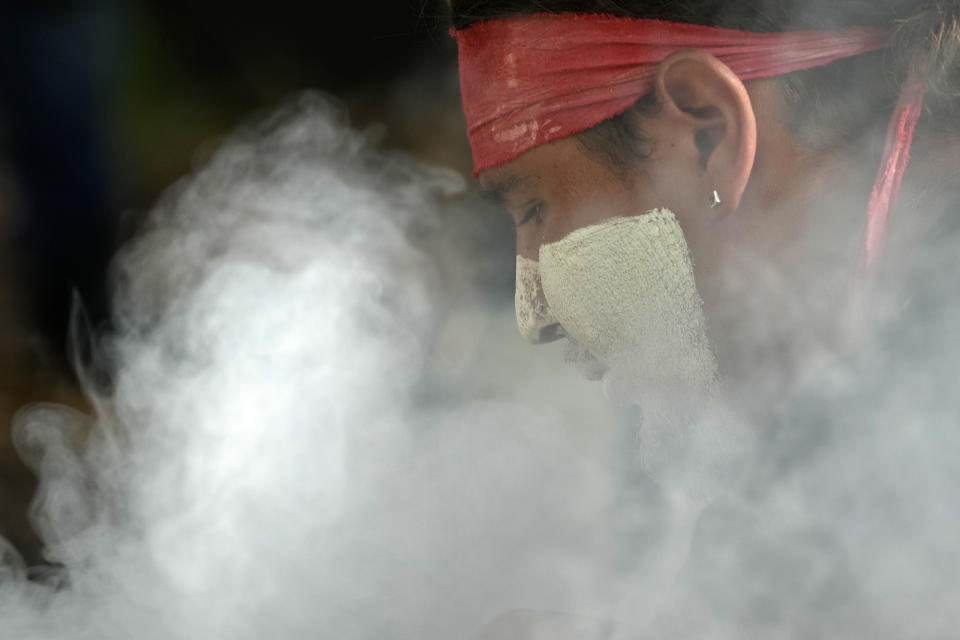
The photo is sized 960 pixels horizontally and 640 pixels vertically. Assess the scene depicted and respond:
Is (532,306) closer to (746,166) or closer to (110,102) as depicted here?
(746,166)

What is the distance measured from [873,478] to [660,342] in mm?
463

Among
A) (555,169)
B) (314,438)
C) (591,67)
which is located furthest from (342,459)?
(591,67)

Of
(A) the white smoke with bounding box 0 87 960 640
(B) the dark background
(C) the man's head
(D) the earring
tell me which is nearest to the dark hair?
(C) the man's head

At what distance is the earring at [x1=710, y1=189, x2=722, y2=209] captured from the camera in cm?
127

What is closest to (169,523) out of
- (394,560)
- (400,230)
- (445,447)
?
(394,560)

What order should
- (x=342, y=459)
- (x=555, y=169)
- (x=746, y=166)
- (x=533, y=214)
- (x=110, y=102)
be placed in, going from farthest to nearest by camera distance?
(x=110, y=102)
(x=342, y=459)
(x=533, y=214)
(x=555, y=169)
(x=746, y=166)

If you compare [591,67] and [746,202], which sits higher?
[591,67]

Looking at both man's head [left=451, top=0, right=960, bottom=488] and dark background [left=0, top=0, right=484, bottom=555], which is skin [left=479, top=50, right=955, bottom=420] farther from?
dark background [left=0, top=0, right=484, bottom=555]

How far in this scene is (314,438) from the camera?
8.41 ft

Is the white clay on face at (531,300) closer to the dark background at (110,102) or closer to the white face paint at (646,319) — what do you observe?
the white face paint at (646,319)

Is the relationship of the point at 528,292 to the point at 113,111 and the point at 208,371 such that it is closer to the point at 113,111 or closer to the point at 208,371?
the point at 208,371

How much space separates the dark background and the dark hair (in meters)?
1.37

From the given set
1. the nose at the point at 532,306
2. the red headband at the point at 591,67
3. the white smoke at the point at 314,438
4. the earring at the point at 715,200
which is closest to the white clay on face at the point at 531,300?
the nose at the point at 532,306

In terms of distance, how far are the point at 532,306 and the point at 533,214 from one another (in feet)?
0.68
